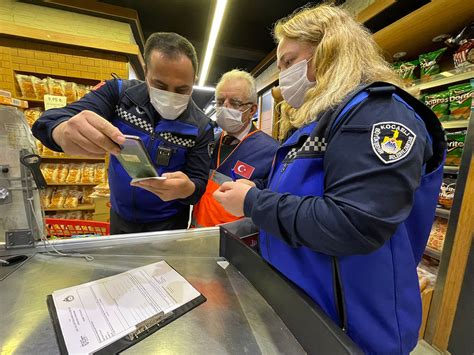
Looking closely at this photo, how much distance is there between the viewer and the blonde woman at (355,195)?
53 centimetres

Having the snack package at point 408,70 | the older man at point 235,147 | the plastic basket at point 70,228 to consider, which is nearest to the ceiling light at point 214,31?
the older man at point 235,147

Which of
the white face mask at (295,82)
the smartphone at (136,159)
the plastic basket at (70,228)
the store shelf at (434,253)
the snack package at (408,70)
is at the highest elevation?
the snack package at (408,70)

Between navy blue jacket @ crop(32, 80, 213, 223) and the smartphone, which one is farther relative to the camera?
navy blue jacket @ crop(32, 80, 213, 223)

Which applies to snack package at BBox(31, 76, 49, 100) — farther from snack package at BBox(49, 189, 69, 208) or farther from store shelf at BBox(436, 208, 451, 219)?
store shelf at BBox(436, 208, 451, 219)

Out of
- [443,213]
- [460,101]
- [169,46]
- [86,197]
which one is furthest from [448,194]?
[86,197]

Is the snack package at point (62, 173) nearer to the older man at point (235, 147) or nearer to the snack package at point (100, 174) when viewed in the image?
the snack package at point (100, 174)

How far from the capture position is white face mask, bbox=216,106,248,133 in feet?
6.06

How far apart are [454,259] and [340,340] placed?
195cm

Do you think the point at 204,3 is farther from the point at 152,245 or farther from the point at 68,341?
the point at 68,341

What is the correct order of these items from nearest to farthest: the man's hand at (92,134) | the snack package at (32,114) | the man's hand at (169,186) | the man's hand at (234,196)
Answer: the man's hand at (234,196)
the man's hand at (92,134)
the man's hand at (169,186)
the snack package at (32,114)

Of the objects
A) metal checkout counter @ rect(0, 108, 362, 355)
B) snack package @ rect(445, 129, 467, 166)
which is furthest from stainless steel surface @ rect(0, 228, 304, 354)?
snack package @ rect(445, 129, 467, 166)

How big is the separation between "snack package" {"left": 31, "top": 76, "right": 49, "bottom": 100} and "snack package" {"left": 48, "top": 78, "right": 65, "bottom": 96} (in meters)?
0.05

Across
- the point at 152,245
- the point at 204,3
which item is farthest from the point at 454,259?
the point at 204,3

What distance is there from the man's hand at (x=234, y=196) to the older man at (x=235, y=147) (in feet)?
2.61
